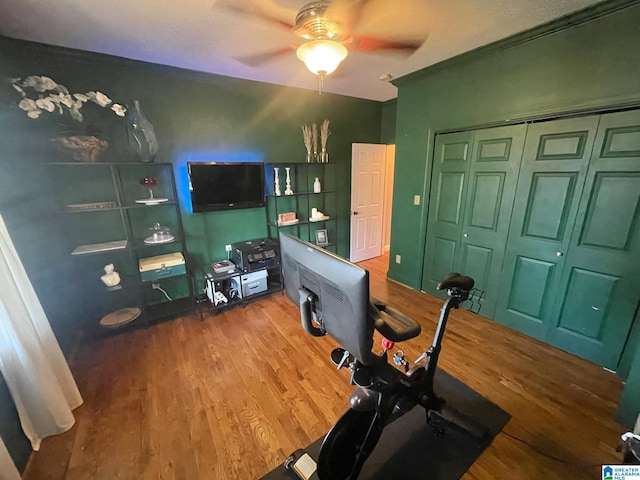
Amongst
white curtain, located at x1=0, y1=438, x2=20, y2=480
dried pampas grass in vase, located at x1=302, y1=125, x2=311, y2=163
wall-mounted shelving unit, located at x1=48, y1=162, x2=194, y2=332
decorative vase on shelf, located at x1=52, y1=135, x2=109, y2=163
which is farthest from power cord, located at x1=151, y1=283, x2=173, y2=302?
dried pampas grass in vase, located at x1=302, y1=125, x2=311, y2=163

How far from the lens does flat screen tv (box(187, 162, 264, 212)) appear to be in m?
2.79

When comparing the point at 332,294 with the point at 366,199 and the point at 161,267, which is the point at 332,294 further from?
the point at 366,199

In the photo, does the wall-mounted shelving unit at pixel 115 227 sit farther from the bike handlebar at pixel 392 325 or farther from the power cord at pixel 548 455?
the power cord at pixel 548 455

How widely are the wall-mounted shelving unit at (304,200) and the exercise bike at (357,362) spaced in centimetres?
240

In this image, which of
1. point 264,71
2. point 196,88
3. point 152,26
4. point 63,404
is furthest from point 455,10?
point 63,404

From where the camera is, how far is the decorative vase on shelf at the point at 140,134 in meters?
2.37

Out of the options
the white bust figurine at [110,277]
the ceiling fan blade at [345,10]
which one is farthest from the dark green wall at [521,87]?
the white bust figurine at [110,277]

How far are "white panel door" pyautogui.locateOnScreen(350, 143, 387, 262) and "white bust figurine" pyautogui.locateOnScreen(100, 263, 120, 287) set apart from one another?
323cm

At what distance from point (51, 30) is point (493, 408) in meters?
4.16

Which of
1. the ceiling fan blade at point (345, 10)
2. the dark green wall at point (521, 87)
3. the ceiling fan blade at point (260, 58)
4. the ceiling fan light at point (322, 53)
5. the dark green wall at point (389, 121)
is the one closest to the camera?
the ceiling fan blade at point (345, 10)

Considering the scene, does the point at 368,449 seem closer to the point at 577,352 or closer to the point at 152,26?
the point at 577,352

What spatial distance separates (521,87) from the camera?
2225 millimetres

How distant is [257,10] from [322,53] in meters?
0.56

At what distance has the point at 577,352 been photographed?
7.16 ft
